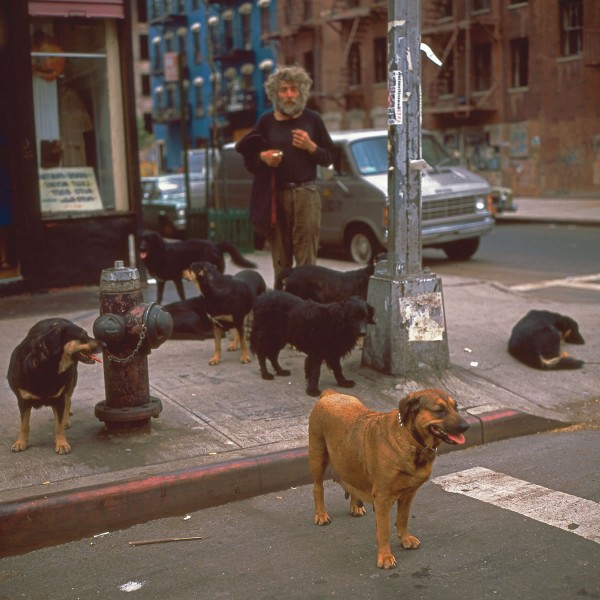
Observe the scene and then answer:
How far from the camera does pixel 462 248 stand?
52.1ft

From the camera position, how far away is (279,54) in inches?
1950

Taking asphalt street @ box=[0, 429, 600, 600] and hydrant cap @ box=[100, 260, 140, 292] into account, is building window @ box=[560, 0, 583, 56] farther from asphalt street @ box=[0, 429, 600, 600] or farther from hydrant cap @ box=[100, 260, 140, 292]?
asphalt street @ box=[0, 429, 600, 600]

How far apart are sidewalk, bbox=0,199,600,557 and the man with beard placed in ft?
3.99

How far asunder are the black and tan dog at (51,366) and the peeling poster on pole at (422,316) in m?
2.52

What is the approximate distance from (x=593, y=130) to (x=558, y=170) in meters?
2.18

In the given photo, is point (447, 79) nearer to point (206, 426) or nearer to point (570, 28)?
point (570, 28)

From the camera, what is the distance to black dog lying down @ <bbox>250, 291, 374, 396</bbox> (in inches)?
251

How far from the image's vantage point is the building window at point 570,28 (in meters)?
34.3

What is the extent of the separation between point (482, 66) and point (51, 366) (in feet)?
119

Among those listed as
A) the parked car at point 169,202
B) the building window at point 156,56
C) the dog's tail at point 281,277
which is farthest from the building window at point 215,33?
the dog's tail at point 281,277

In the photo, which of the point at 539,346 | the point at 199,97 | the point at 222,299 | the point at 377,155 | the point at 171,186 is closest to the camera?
the point at 222,299

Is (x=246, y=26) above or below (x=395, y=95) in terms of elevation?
above

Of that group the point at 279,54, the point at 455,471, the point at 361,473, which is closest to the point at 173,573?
the point at 361,473

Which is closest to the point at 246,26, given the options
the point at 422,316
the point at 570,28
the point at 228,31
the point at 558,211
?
the point at 228,31
